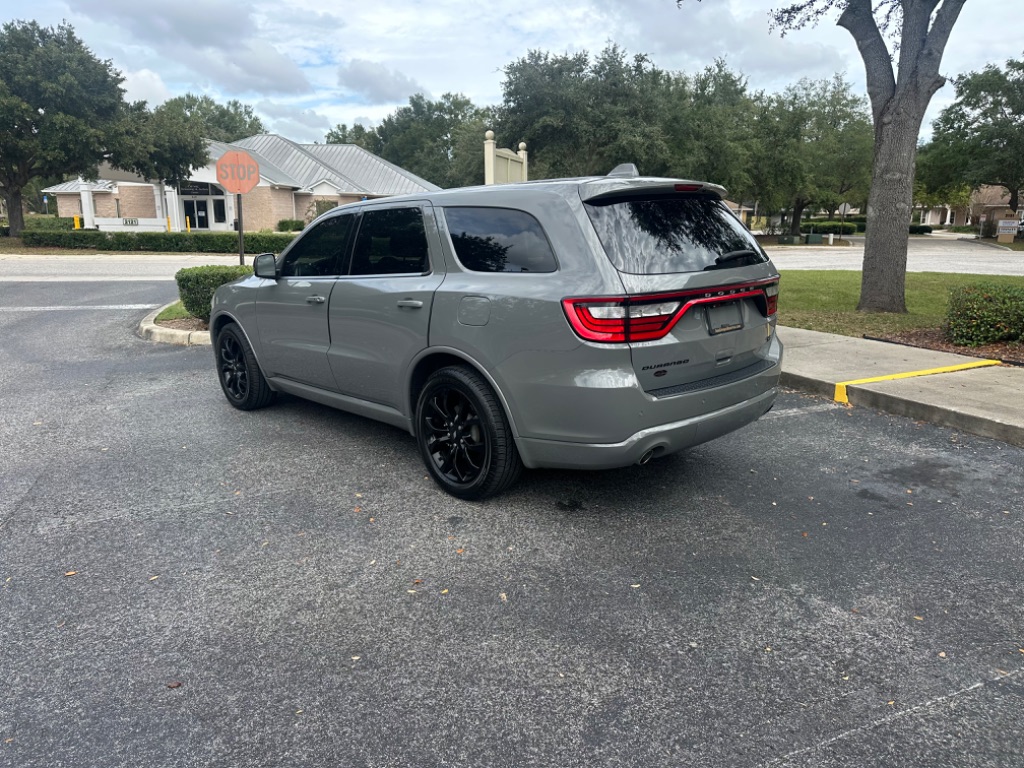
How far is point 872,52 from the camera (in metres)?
10.5

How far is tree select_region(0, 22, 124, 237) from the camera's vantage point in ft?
101

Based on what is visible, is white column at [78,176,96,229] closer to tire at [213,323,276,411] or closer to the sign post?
the sign post

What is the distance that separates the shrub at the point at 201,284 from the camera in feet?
33.2

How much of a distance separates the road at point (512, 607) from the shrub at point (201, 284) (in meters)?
4.95

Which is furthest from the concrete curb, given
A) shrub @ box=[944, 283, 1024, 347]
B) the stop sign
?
shrub @ box=[944, 283, 1024, 347]

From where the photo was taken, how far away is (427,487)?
4.62 m

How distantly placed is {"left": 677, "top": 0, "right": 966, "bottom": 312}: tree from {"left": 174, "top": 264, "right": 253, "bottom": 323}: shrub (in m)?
8.93

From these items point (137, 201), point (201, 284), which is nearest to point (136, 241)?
point (137, 201)

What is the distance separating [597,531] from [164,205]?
1859 inches

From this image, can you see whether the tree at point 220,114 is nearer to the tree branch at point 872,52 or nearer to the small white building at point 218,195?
the small white building at point 218,195

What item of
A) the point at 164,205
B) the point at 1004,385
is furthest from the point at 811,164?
the point at 1004,385

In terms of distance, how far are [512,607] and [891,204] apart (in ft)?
32.0

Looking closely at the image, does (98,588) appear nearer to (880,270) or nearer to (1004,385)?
(1004,385)

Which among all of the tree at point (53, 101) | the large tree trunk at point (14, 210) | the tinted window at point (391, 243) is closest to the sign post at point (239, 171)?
the tinted window at point (391, 243)
